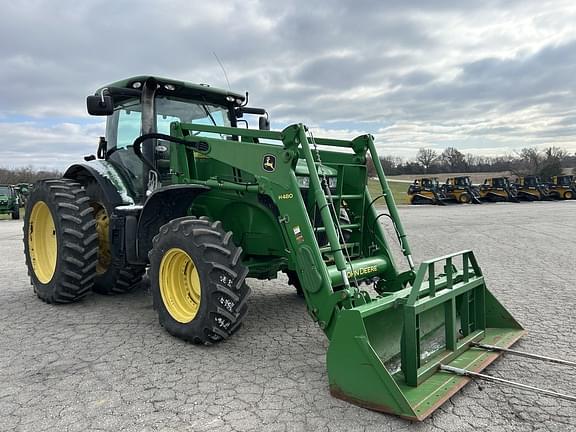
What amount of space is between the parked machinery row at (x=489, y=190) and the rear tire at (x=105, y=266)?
27993 millimetres

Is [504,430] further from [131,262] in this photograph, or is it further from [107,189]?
[107,189]

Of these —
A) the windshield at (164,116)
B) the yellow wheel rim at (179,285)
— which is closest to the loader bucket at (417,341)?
the yellow wheel rim at (179,285)

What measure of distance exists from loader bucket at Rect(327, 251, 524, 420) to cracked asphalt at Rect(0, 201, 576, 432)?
118 millimetres

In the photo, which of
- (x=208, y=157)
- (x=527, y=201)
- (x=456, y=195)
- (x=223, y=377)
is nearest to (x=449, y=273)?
(x=223, y=377)

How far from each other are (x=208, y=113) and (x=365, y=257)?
270cm

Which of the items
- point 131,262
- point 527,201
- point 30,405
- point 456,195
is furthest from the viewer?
point 527,201

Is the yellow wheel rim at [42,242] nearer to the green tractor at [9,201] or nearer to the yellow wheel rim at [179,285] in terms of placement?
the yellow wheel rim at [179,285]

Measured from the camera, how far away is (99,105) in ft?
16.4

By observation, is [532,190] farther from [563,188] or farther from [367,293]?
[367,293]

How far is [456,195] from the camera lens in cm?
3250

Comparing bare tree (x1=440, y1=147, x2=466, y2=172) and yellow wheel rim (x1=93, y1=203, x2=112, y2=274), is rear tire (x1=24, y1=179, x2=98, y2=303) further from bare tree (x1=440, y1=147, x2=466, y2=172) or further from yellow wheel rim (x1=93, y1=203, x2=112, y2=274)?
bare tree (x1=440, y1=147, x2=466, y2=172)

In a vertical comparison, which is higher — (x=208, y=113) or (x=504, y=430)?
(x=208, y=113)

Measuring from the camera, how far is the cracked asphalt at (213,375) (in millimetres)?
3012

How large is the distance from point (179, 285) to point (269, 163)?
1541 mm
